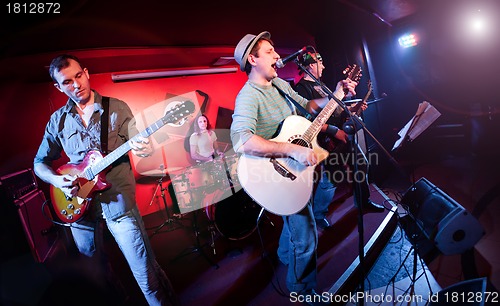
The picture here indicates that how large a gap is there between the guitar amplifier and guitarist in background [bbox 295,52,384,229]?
3.88 meters

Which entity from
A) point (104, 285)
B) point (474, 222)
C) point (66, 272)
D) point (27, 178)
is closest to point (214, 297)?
point (104, 285)

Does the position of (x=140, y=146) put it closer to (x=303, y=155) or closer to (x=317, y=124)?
(x=303, y=155)

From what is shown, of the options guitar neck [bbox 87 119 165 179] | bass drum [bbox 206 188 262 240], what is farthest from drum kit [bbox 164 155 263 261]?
guitar neck [bbox 87 119 165 179]

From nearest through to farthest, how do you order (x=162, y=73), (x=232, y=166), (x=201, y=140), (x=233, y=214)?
(x=233, y=214) < (x=232, y=166) < (x=162, y=73) < (x=201, y=140)

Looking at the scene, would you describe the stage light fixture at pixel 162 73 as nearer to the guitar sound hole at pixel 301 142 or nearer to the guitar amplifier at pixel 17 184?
the guitar amplifier at pixel 17 184

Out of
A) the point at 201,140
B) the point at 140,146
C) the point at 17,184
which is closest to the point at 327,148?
the point at 140,146

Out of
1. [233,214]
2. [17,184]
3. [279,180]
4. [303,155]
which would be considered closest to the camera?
[303,155]

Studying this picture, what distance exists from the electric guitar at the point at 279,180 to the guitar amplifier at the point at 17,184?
3.02 m

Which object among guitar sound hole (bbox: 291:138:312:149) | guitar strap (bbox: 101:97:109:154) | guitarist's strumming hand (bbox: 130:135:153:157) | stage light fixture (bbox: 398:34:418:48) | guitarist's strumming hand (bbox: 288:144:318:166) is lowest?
guitarist's strumming hand (bbox: 288:144:318:166)

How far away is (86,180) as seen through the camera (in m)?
1.99

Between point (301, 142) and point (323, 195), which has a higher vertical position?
point (301, 142)

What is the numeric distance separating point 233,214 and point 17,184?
2951 millimetres

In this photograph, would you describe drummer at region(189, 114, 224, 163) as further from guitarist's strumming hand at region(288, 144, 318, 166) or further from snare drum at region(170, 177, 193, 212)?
guitarist's strumming hand at region(288, 144, 318, 166)

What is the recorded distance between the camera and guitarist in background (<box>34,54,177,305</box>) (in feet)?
6.28
